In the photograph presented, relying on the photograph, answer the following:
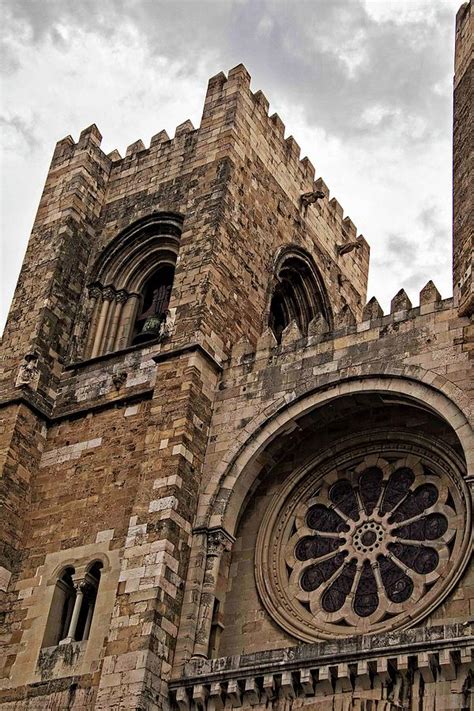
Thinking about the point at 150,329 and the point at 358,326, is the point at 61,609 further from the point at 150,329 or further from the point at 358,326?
the point at 358,326

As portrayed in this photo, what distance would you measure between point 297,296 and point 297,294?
0.14 feet

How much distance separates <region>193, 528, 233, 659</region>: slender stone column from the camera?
1427cm

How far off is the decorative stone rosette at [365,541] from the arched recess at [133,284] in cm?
517

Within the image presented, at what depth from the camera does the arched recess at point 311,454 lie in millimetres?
14484

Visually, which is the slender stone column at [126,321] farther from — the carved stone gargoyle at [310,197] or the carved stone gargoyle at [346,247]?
the carved stone gargoyle at [346,247]

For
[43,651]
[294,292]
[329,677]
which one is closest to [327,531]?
[329,677]

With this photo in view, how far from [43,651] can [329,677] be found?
4452 mm

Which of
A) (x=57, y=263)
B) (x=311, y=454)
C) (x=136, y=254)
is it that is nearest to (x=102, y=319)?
(x=57, y=263)

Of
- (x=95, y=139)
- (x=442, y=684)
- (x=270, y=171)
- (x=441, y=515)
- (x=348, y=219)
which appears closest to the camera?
(x=442, y=684)

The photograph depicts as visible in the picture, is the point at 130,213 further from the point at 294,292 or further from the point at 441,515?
the point at 441,515

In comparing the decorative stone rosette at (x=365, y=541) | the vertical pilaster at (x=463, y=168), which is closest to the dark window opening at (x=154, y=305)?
the decorative stone rosette at (x=365, y=541)

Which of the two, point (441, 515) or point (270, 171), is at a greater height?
point (270, 171)

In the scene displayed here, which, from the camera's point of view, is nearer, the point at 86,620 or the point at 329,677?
the point at 329,677

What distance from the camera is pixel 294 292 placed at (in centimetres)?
2177
